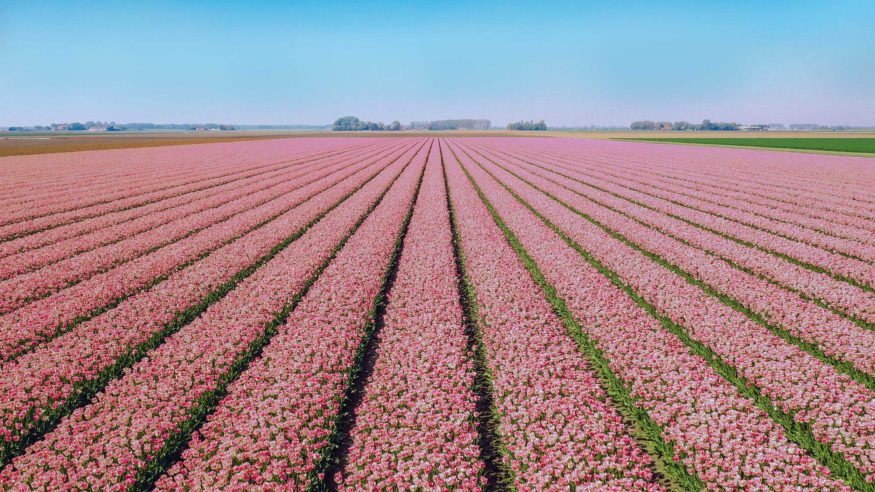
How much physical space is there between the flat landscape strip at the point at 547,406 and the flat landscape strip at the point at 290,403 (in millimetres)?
2327

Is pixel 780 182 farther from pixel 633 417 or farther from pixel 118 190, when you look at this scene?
pixel 118 190

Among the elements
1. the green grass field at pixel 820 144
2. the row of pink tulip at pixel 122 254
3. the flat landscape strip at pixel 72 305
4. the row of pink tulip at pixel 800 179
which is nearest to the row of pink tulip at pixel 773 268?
the row of pink tulip at pixel 800 179

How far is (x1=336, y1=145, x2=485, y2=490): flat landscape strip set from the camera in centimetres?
513

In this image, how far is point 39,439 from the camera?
5.86 m

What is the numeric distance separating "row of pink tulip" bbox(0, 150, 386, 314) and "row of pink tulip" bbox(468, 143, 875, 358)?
14111 millimetres

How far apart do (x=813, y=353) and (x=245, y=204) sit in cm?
2164

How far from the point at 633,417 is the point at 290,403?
4.69 metres

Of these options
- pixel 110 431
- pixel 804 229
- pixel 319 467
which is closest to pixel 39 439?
pixel 110 431

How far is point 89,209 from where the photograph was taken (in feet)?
69.5

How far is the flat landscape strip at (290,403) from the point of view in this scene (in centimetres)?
513

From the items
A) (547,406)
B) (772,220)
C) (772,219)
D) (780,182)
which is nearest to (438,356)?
(547,406)

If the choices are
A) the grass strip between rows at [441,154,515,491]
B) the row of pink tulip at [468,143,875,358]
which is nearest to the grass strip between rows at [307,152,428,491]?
the grass strip between rows at [441,154,515,491]

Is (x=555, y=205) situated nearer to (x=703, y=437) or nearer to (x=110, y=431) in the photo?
(x=703, y=437)

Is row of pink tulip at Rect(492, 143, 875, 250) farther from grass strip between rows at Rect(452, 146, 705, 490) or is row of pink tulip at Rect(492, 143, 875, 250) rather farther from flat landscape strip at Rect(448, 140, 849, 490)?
grass strip between rows at Rect(452, 146, 705, 490)
